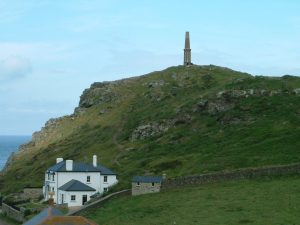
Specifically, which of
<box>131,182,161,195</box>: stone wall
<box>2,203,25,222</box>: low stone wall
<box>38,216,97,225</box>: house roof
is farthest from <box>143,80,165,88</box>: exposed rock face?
<box>38,216,97,225</box>: house roof

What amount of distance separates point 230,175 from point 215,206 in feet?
49.7

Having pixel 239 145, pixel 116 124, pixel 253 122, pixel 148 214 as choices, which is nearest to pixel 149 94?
pixel 116 124

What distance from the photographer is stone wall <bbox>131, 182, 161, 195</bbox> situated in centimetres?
7981

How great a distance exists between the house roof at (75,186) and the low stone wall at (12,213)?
24.4 feet

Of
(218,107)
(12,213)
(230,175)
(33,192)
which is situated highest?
(218,107)

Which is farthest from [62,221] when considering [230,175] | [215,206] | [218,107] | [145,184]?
[218,107]

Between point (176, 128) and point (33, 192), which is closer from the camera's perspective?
point (33, 192)

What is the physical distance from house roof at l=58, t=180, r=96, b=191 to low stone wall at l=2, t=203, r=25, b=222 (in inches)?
293

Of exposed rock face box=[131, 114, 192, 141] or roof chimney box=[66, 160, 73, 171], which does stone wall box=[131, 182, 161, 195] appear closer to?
roof chimney box=[66, 160, 73, 171]

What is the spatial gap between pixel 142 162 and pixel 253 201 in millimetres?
44053

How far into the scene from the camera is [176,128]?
12400 centimetres

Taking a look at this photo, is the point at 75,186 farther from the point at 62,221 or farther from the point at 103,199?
the point at 62,221

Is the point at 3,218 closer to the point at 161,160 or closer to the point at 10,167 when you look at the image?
the point at 161,160

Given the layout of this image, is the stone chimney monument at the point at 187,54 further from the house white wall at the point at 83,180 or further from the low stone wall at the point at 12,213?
the low stone wall at the point at 12,213
